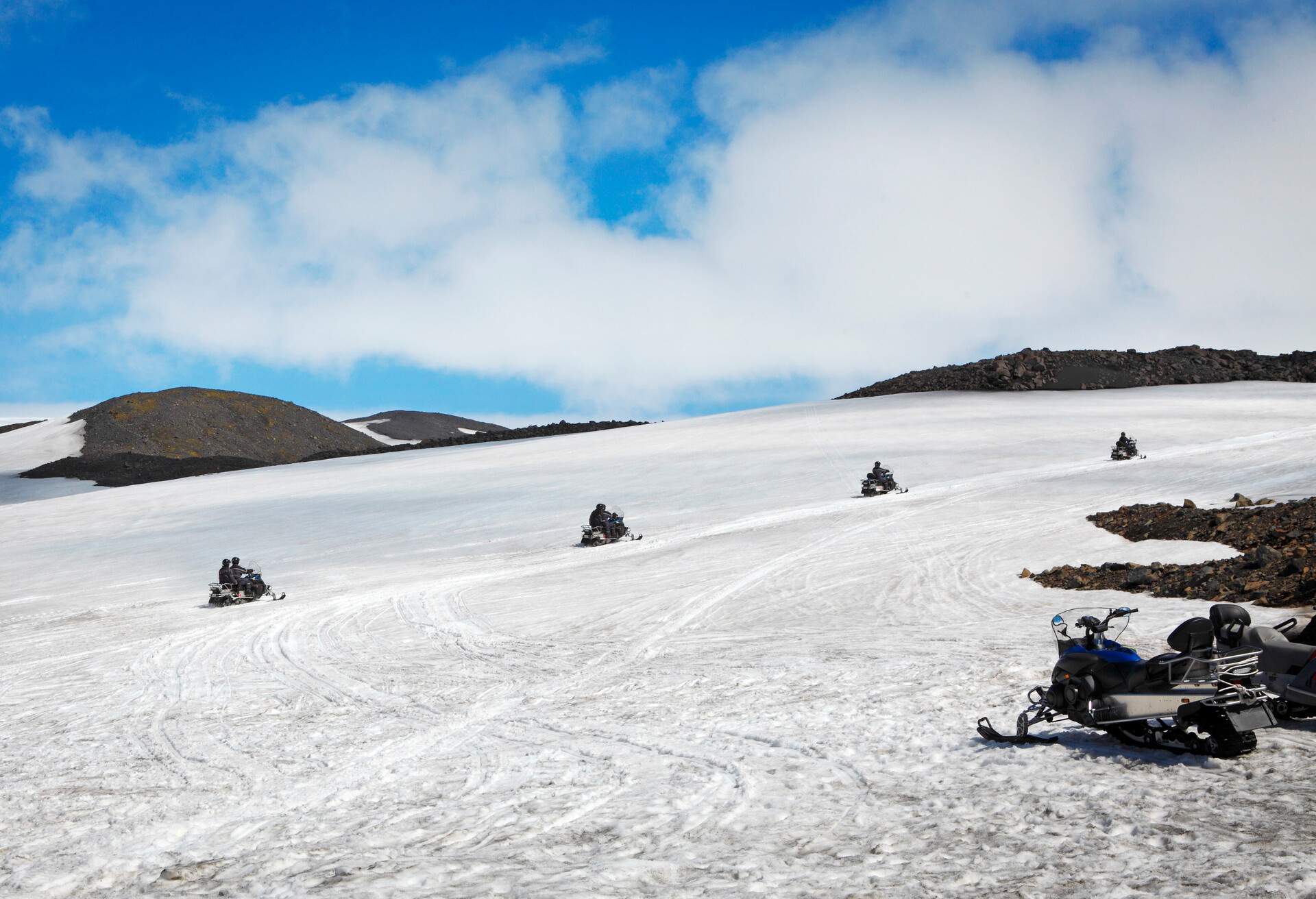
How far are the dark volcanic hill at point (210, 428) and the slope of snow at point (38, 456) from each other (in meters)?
1.56

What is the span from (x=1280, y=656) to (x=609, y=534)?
68.6 ft

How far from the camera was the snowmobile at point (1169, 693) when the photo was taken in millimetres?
7008

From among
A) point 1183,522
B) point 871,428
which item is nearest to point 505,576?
point 1183,522

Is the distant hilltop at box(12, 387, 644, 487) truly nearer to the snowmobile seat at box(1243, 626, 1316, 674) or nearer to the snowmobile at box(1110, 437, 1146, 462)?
the snowmobile at box(1110, 437, 1146, 462)

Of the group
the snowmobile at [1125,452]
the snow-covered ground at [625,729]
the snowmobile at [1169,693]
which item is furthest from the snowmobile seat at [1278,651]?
the snowmobile at [1125,452]

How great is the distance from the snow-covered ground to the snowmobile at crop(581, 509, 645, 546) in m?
1.25

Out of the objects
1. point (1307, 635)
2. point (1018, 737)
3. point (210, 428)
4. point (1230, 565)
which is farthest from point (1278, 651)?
point (210, 428)

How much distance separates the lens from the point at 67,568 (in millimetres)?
30297

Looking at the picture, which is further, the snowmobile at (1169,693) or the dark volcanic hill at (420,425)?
the dark volcanic hill at (420,425)

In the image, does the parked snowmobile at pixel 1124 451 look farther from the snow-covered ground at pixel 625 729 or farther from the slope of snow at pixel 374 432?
the slope of snow at pixel 374 432

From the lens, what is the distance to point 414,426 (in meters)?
148

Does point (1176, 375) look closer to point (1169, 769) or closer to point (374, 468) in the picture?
point (374, 468)

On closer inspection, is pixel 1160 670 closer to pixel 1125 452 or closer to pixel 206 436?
pixel 1125 452

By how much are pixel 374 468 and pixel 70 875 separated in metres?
51.2
